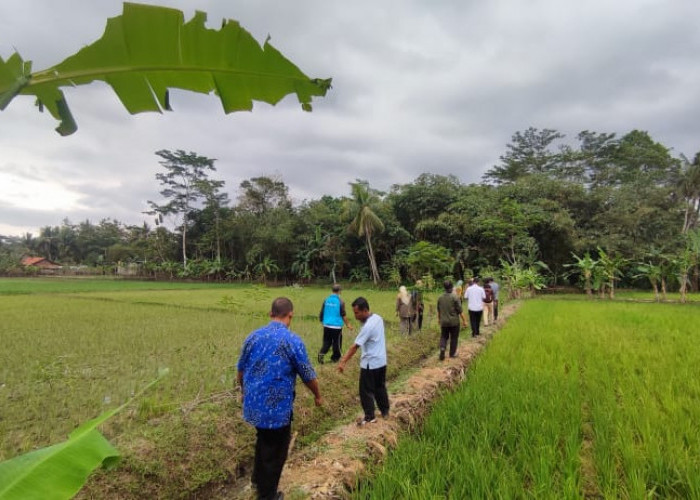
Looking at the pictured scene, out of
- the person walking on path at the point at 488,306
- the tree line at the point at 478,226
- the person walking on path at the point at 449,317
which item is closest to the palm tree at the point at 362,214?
the tree line at the point at 478,226

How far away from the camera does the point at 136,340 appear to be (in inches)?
317

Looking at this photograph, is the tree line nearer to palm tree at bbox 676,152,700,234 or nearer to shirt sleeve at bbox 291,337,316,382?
palm tree at bbox 676,152,700,234

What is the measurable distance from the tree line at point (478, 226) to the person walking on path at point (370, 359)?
9.09 m

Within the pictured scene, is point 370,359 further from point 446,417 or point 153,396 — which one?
point 153,396

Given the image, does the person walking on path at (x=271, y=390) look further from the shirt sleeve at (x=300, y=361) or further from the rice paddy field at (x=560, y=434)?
the rice paddy field at (x=560, y=434)

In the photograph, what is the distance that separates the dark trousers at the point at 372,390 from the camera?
394cm

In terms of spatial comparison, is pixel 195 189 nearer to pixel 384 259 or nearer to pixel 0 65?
pixel 384 259

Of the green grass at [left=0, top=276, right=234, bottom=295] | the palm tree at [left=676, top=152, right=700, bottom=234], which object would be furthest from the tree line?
the green grass at [left=0, top=276, right=234, bottom=295]

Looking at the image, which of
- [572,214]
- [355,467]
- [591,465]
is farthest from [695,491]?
[572,214]

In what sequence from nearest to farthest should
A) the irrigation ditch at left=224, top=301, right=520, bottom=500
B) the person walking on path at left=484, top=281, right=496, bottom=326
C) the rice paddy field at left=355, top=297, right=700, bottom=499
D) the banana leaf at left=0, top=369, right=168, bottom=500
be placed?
the banana leaf at left=0, top=369, right=168, bottom=500 < the rice paddy field at left=355, top=297, right=700, bottom=499 < the irrigation ditch at left=224, top=301, right=520, bottom=500 < the person walking on path at left=484, top=281, right=496, bottom=326

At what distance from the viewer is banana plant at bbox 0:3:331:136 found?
105 cm

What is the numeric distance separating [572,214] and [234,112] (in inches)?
1060

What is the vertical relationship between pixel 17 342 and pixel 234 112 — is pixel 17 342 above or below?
below

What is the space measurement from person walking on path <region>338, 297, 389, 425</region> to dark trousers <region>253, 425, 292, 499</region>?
1.36 m
